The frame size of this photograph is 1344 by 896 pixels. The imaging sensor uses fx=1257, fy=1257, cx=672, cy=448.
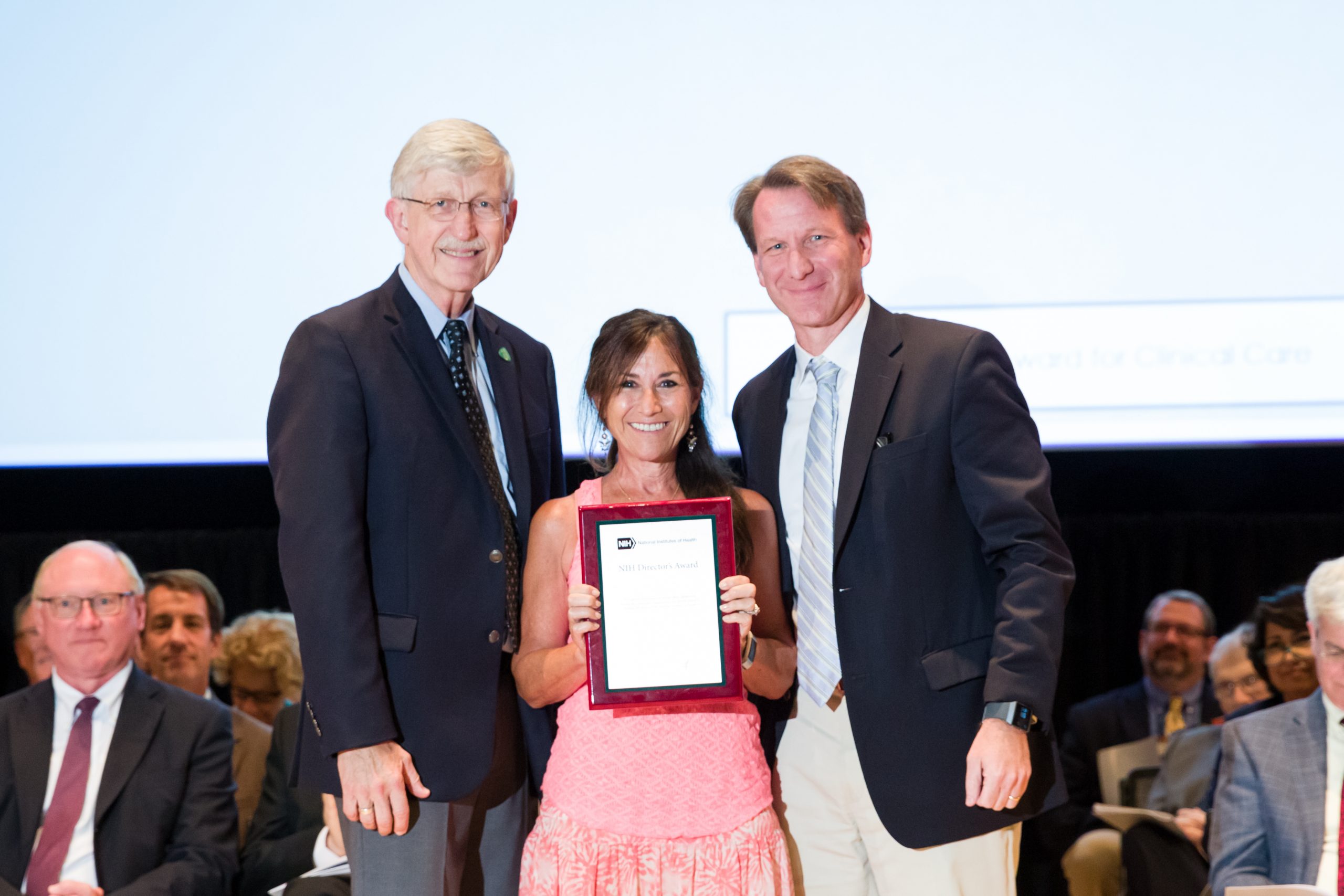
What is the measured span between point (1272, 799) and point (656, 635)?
1719 millimetres

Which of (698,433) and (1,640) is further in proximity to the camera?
(1,640)

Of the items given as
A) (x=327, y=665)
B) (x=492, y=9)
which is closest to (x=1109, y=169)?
(x=492, y=9)

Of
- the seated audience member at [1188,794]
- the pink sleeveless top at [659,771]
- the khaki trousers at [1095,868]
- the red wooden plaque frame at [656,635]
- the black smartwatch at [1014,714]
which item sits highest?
the red wooden plaque frame at [656,635]

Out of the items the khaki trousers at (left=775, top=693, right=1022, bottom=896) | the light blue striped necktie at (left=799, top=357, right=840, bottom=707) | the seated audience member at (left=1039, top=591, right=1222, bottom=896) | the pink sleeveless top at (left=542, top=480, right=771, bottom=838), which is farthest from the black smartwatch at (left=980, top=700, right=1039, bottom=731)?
the seated audience member at (left=1039, top=591, right=1222, bottom=896)

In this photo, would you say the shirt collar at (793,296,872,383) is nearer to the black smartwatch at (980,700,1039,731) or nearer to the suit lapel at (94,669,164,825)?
the black smartwatch at (980,700,1039,731)

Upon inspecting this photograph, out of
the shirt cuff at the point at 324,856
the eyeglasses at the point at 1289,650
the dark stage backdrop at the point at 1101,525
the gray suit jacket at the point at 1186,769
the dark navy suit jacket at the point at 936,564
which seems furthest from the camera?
the dark stage backdrop at the point at 1101,525

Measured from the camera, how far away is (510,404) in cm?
236

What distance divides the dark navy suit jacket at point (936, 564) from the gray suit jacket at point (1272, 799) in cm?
94

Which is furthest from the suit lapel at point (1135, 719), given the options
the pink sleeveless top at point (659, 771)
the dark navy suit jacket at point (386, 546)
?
the dark navy suit jacket at point (386, 546)

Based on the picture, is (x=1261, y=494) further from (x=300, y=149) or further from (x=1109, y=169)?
(x=300, y=149)

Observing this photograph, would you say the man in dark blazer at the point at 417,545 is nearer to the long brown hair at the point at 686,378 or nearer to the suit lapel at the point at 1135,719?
the long brown hair at the point at 686,378

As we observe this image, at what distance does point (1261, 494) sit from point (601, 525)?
142 inches

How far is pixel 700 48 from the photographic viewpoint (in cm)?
401

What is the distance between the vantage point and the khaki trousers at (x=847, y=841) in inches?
86.3
